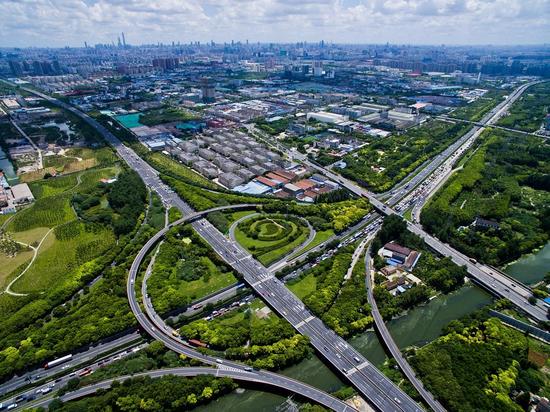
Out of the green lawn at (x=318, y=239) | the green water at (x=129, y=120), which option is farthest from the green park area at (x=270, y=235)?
the green water at (x=129, y=120)

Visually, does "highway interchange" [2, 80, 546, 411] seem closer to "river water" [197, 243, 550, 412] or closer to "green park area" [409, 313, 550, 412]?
"river water" [197, 243, 550, 412]

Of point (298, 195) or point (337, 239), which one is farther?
point (298, 195)

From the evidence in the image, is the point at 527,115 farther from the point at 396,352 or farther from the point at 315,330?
the point at 315,330

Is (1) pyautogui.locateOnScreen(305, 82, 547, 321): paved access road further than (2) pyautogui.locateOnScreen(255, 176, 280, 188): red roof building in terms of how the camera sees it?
No

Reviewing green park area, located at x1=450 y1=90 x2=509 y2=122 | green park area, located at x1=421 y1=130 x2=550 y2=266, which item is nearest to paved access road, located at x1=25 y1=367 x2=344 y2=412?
green park area, located at x1=421 y1=130 x2=550 y2=266

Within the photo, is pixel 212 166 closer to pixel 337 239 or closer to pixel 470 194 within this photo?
pixel 337 239

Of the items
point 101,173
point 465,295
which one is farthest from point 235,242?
point 101,173

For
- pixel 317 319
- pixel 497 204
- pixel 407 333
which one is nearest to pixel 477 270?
pixel 407 333
